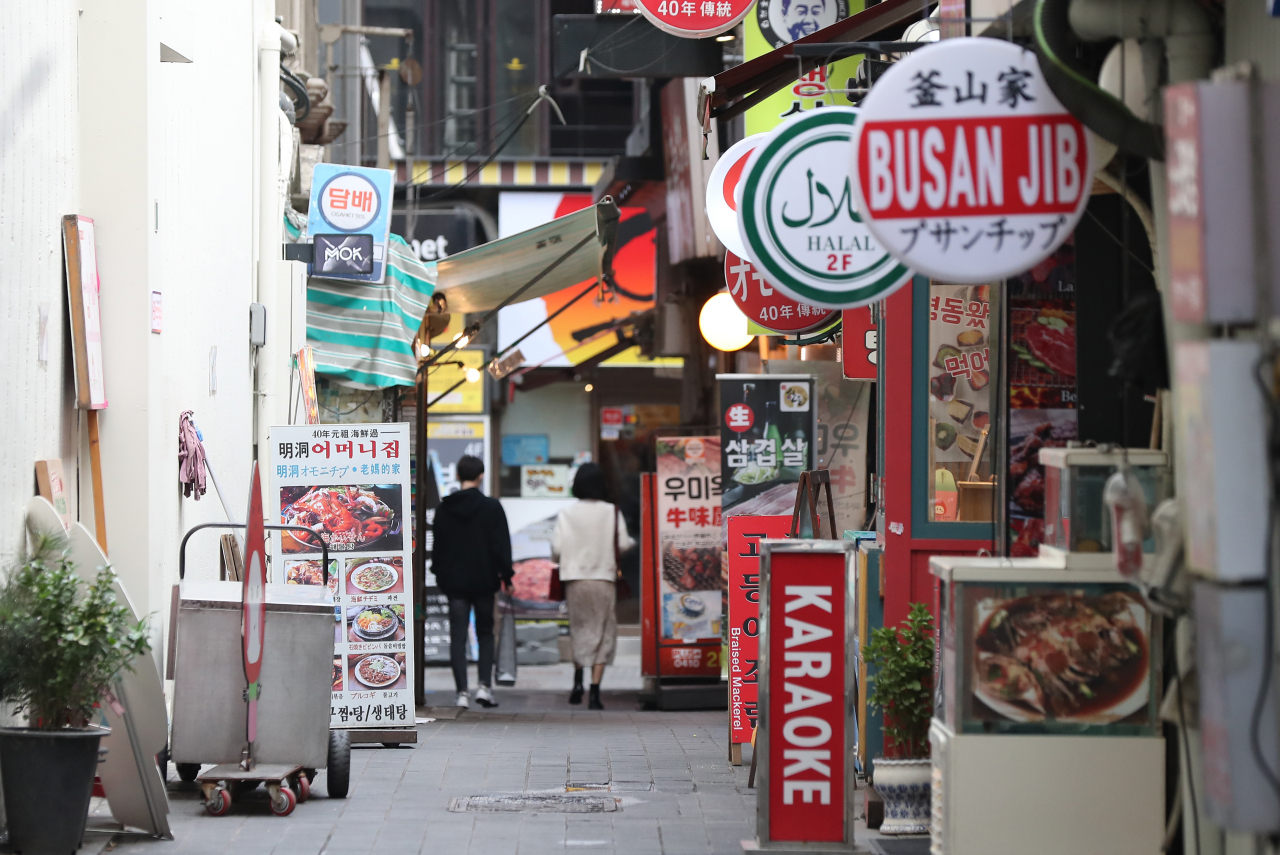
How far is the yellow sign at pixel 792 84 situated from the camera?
33.5 feet

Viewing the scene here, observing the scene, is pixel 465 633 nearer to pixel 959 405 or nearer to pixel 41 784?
pixel 959 405

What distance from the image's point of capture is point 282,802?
697 centimetres

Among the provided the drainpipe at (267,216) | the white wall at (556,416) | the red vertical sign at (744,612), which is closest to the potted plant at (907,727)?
the red vertical sign at (744,612)

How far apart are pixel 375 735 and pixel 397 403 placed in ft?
14.3

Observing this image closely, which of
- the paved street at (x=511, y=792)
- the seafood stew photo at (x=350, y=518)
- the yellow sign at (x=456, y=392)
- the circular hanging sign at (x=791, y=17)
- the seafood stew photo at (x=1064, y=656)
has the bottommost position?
the paved street at (x=511, y=792)

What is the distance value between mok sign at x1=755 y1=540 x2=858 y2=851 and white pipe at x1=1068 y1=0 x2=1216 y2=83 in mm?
2251

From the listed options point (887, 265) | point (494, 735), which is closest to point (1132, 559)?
point (887, 265)

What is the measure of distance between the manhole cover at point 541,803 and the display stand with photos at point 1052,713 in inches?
110

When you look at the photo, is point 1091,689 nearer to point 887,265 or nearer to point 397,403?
point 887,265

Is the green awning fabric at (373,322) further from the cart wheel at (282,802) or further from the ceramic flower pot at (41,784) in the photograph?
the ceramic flower pot at (41,784)

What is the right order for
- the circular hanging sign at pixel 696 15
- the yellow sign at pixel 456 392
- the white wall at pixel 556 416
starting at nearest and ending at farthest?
the circular hanging sign at pixel 696 15, the yellow sign at pixel 456 392, the white wall at pixel 556 416

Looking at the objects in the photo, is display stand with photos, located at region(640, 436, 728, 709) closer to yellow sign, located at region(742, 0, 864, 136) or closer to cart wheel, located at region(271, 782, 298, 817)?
yellow sign, located at region(742, 0, 864, 136)

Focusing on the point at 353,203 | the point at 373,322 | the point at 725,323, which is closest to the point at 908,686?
the point at 725,323

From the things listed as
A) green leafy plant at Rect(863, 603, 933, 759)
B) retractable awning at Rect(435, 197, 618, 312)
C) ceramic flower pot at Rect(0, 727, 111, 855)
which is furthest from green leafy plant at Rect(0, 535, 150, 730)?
retractable awning at Rect(435, 197, 618, 312)
